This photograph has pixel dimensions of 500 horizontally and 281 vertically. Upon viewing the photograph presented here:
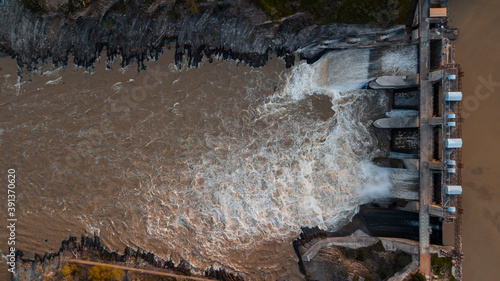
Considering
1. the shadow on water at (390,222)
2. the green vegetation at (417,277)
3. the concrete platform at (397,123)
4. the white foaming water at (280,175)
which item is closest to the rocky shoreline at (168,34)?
the white foaming water at (280,175)

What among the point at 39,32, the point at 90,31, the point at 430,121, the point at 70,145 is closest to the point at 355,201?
the point at 430,121

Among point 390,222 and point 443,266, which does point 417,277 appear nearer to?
point 443,266

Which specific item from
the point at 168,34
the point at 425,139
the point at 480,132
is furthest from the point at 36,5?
the point at 480,132

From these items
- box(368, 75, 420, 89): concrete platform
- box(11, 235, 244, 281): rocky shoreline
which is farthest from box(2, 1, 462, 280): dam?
box(368, 75, 420, 89): concrete platform

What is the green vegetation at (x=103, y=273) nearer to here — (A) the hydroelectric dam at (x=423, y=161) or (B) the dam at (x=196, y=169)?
(B) the dam at (x=196, y=169)

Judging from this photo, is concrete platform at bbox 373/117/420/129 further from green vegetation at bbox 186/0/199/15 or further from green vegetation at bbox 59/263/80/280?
green vegetation at bbox 59/263/80/280
